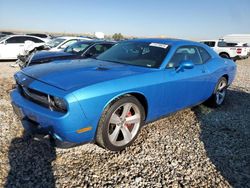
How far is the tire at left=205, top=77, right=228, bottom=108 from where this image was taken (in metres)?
5.40

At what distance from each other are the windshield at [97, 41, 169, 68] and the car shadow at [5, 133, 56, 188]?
1.79m

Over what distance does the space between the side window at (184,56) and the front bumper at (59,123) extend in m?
1.73

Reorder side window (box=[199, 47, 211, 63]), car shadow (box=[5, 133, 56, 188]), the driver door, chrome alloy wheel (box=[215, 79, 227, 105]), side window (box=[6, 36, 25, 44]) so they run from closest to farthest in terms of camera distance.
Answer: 1. car shadow (box=[5, 133, 56, 188])
2. the driver door
3. side window (box=[199, 47, 211, 63])
4. chrome alloy wheel (box=[215, 79, 227, 105])
5. side window (box=[6, 36, 25, 44])

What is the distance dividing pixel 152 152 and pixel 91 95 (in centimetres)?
123

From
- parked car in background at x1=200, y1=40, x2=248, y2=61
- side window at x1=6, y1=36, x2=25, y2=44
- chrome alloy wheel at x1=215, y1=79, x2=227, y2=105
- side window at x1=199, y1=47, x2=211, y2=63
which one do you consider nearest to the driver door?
side window at x1=199, y1=47, x2=211, y2=63

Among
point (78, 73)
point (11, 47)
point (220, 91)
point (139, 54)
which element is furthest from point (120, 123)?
point (11, 47)

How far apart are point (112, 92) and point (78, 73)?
0.56 meters

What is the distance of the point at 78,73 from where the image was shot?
10.7ft

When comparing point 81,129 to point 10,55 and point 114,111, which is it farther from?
point 10,55

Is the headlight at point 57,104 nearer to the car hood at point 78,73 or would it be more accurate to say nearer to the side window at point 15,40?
the car hood at point 78,73

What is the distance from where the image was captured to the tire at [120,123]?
122 inches

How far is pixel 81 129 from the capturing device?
2871 millimetres

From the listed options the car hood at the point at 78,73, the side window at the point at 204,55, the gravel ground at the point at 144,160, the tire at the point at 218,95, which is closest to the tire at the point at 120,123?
the gravel ground at the point at 144,160

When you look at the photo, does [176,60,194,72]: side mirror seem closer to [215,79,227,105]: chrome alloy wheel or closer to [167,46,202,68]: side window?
[167,46,202,68]: side window
